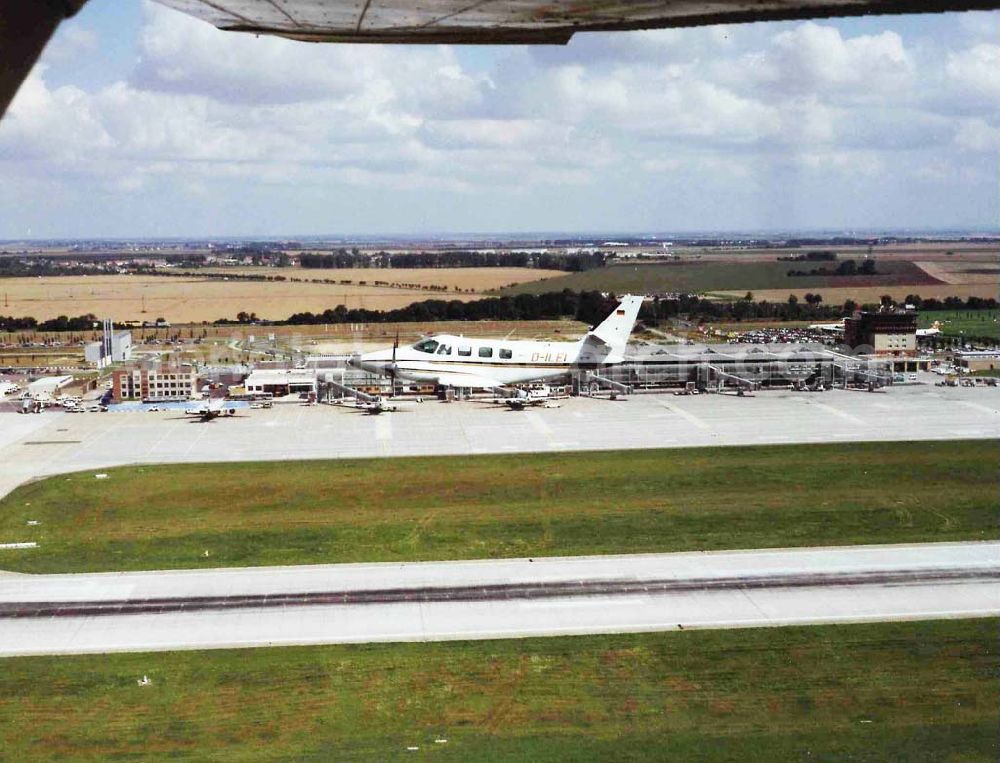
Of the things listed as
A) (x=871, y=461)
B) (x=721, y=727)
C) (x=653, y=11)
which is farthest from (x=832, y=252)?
(x=653, y=11)

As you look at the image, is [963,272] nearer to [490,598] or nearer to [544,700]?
[490,598]

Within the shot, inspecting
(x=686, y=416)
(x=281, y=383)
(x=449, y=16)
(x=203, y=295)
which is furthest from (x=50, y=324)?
(x=449, y=16)

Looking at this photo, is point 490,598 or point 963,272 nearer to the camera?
point 490,598

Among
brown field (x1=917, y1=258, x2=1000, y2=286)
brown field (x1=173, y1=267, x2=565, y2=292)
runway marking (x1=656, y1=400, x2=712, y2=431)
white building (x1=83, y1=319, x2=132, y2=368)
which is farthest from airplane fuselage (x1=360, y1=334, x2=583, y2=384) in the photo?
brown field (x1=917, y1=258, x2=1000, y2=286)

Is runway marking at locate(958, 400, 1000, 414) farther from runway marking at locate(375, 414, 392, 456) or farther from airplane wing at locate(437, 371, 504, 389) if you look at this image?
runway marking at locate(375, 414, 392, 456)

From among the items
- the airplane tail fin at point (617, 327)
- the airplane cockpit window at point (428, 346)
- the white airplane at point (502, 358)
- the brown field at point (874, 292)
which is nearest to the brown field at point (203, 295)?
the brown field at point (874, 292)

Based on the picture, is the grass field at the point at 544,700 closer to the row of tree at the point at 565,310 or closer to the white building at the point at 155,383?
the white building at the point at 155,383
